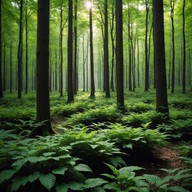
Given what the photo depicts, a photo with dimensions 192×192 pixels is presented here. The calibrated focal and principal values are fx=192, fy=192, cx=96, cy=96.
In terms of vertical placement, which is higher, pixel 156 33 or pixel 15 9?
pixel 15 9

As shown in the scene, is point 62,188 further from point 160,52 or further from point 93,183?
point 160,52

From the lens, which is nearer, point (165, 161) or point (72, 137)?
point (72, 137)

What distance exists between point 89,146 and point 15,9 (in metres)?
19.0

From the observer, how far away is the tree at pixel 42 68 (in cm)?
599

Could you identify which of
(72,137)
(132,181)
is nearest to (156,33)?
(72,137)

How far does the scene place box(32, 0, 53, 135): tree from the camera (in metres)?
5.99

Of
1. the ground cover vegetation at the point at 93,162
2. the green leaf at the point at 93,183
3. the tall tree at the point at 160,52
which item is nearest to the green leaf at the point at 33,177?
the ground cover vegetation at the point at 93,162

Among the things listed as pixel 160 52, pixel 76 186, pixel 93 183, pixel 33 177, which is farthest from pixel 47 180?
pixel 160 52

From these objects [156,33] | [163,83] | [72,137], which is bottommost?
[72,137]

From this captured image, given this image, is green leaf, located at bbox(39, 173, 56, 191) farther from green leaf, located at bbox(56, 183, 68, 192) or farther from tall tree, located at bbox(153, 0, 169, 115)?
tall tree, located at bbox(153, 0, 169, 115)

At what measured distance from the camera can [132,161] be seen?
4789mm

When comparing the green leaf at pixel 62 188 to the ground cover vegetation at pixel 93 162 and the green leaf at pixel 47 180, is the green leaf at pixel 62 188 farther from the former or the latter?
the green leaf at pixel 47 180

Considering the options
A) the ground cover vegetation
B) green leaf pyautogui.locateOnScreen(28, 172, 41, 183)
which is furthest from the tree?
green leaf pyautogui.locateOnScreen(28, 172, 41, 183)

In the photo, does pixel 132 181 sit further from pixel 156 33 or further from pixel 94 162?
pixel 156 33
